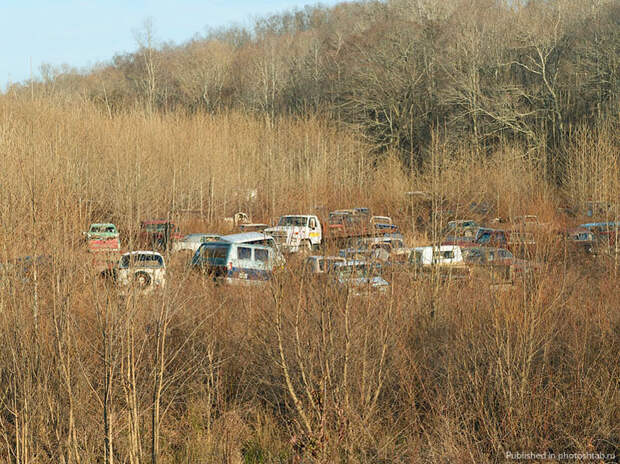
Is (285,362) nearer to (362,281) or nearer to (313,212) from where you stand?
(362,281)

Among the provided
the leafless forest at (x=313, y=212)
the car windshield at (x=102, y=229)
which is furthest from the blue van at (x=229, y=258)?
the car windshield at (x=102, y=229)

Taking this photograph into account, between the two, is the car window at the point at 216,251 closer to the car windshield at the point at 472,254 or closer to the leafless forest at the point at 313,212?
the leafless forest at the point at 313,212

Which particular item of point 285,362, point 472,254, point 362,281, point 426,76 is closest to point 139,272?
point 285,362

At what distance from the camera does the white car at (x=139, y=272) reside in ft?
19.5

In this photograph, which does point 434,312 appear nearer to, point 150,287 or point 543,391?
point 543,391

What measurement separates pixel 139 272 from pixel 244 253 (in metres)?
8.15

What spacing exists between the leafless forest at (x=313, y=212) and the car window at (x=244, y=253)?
1458mm

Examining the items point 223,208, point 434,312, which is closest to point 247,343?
point 434,312

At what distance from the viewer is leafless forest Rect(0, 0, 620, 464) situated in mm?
7086

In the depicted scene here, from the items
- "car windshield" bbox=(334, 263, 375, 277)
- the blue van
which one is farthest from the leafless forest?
the blue van

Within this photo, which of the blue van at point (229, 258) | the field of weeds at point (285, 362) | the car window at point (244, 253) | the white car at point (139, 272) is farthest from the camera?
the car window at point (244, 253)

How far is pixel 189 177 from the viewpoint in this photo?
103 ft

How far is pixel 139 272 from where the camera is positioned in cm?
705

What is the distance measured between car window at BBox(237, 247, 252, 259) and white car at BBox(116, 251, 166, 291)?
5435 mm
